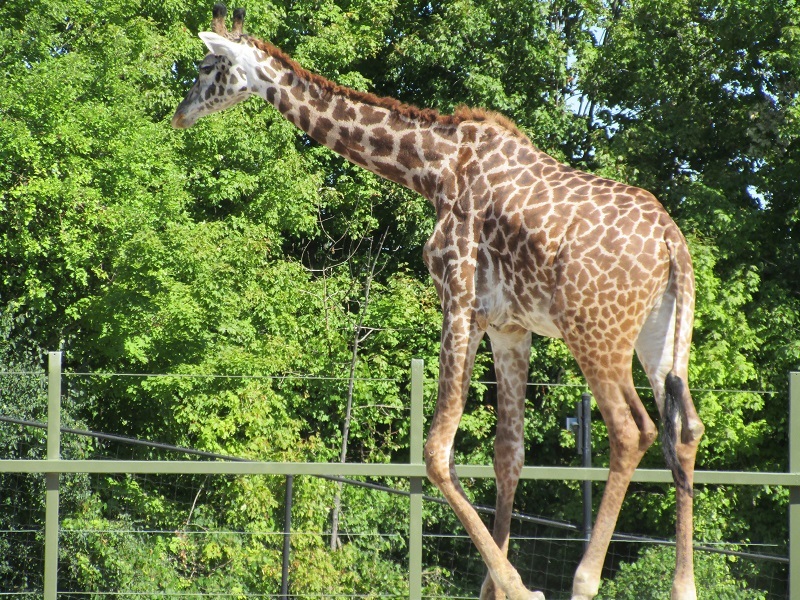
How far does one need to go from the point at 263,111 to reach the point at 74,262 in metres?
4.07

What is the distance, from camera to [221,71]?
411cm

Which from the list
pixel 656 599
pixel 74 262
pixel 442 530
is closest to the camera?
pixel 656 599

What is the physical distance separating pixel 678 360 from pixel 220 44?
2.17 metres

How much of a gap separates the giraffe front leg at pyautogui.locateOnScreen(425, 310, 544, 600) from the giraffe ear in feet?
4.59

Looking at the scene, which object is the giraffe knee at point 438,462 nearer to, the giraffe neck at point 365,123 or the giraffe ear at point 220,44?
the giraffe neck at point 365,123

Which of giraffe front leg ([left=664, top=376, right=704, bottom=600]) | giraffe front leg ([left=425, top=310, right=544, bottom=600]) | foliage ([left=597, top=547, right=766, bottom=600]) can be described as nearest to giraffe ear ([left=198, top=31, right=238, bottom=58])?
giraffe front leg ([left=425, top=310, right=544, bottom=600])

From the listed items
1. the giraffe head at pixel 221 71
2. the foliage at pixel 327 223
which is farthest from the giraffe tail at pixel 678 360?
the foliage at pixel 327 223

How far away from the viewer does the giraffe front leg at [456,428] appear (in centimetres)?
364

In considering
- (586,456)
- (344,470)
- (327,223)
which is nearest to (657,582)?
(586,456)

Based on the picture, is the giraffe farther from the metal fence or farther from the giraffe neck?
the metal fence

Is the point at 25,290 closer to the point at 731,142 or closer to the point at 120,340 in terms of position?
the point at 120,340

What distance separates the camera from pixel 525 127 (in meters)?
14.7

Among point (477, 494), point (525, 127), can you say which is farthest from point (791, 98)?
point (477, 494)

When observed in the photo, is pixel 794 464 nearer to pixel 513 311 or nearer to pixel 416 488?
pixel 513 311
